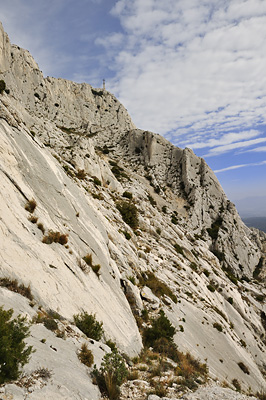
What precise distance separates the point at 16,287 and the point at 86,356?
3646 mm

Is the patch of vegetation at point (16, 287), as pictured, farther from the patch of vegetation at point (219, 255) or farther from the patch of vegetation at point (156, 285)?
the patch of vegetation at point (219, 255)

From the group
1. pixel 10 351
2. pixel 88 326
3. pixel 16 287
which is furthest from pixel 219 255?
pixel 10 351

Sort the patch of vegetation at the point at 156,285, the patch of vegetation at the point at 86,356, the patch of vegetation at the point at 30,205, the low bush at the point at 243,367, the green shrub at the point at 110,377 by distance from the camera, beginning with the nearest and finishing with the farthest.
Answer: the green shrub at the point at 110,377 → the patch of vegetation at the point at 86,356 → the patch of vegetation at the point at 30,205 → the patch of vegetation at the point at 156,285 → the low bush at the point at 243,367

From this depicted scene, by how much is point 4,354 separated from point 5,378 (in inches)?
20.4

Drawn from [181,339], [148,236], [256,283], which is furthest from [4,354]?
[256,283]

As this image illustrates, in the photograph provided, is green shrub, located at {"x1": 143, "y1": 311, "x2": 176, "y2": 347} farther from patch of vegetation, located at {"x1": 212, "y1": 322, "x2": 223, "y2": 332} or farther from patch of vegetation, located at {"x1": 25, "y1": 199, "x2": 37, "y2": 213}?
patch of vegetation, located at {"x1": 25, "y1": 199, "x2": 37, "y2": 213}

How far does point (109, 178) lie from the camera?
40312mm

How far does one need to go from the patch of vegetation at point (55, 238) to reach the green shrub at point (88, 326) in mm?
4190

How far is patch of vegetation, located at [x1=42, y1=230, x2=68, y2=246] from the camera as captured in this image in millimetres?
10887

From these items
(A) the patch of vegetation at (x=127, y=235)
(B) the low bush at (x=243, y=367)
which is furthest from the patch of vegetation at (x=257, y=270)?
(A) the patch of vegetation at (x=127, y=235)

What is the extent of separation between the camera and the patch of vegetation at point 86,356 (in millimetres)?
6841

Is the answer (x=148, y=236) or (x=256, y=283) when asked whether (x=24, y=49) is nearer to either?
(x=148, y=236)

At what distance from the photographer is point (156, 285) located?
19172 millimetres

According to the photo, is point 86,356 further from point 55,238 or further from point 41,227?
point 41,227
